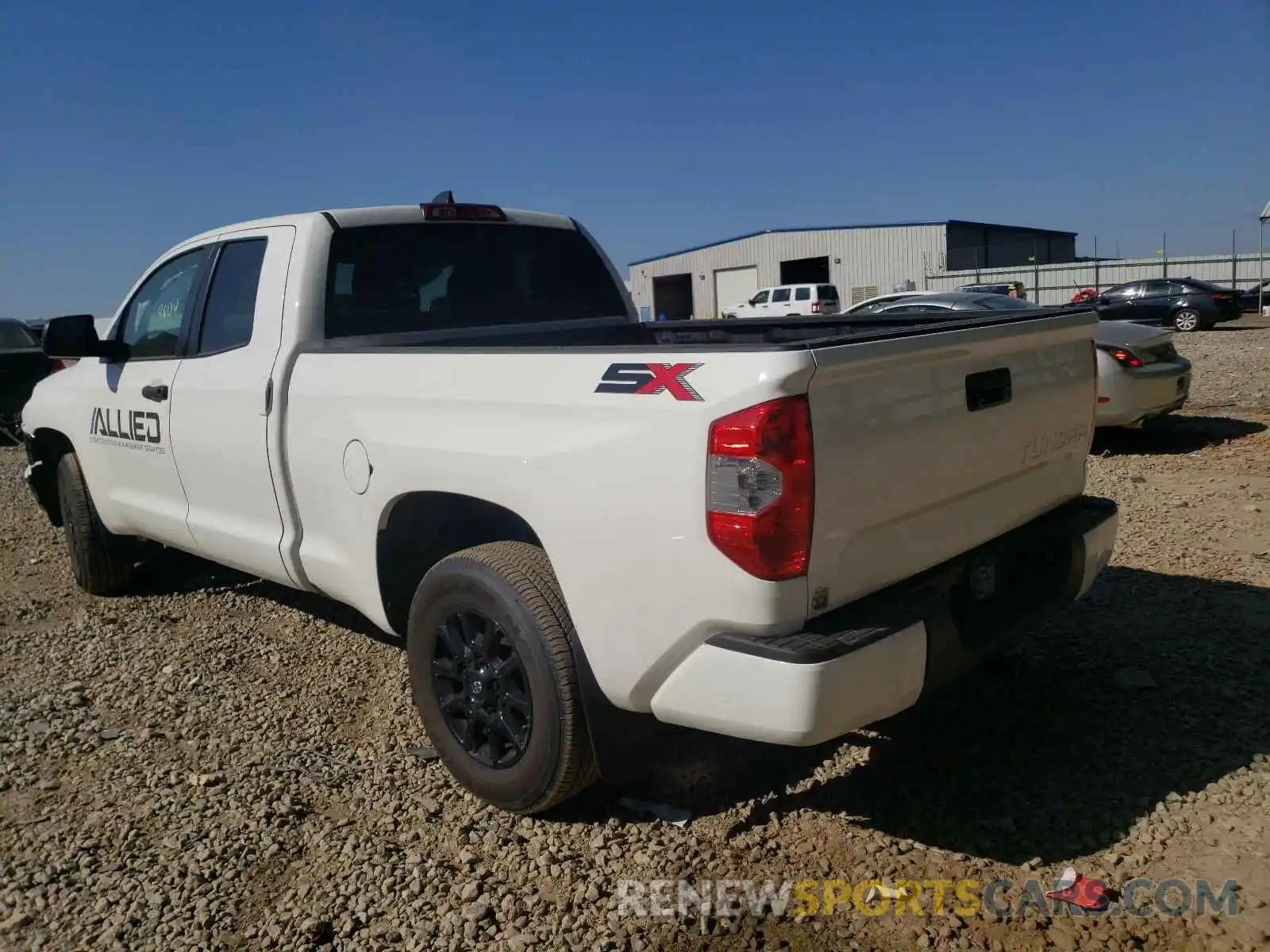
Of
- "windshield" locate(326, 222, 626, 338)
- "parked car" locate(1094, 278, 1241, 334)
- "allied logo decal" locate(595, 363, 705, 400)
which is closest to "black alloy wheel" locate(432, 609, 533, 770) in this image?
"allied logo decal" locate(595, 363, 705, 400)

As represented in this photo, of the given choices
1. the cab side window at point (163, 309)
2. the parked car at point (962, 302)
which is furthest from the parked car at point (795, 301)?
the cab side window at point (163, 309)

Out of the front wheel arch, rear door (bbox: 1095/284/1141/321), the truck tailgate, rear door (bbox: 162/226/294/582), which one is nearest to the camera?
the truck tailgate

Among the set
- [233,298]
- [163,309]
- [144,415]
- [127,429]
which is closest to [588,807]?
[233,298]

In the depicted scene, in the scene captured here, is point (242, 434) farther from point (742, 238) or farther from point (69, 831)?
point (742, 238)

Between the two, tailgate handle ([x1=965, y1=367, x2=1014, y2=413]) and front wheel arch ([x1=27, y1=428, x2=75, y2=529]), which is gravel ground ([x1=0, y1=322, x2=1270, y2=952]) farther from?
front wheel arch ([x1=27, y1=428, x2=75, y2=529])

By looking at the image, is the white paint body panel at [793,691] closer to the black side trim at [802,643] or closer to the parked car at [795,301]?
the black side trim at [802,643]

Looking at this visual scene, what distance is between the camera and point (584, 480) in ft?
8.55

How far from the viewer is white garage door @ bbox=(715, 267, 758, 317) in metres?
47.1

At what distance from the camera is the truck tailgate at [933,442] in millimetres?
2416

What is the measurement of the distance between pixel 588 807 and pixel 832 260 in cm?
4443

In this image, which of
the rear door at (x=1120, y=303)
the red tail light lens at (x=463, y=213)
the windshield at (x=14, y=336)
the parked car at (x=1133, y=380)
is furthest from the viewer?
the rear door at (x=1120, y=303)

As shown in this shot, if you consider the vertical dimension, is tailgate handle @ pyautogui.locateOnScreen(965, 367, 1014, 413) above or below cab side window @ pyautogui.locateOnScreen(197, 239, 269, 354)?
below

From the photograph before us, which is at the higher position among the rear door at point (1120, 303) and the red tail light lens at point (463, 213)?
the red tail light lens at point (463, 213)

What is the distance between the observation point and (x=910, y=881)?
272 centimetres
